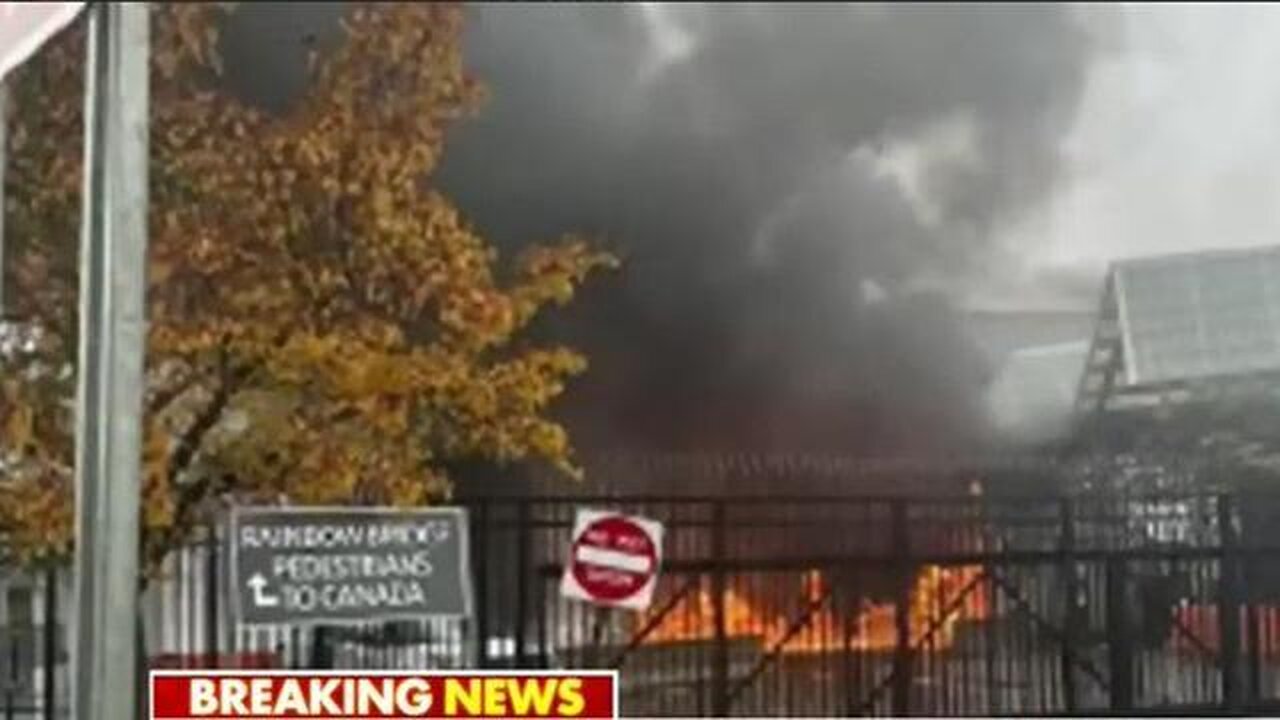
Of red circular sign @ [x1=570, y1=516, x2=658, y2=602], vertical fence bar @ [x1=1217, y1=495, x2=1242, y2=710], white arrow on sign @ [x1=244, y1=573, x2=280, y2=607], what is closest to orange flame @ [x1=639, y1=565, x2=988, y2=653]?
red circular sign @ [x1=570, y1=516, x2=658, y2=602]

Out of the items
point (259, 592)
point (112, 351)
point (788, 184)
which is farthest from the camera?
point (259, 592)

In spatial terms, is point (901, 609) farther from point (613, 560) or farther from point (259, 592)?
point (259, 592)

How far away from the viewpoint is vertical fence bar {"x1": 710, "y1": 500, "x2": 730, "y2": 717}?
15.8 ft

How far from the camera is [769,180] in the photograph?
470 centimetres

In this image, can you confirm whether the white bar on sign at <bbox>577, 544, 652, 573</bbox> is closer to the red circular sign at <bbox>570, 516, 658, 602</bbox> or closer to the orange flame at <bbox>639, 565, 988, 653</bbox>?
the red circular sign at <bbox>570, 516, 658, 602</bbox>

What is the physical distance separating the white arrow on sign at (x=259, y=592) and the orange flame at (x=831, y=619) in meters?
1.01

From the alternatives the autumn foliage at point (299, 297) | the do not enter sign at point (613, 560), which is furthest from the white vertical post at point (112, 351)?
the do not enter sign at point (613, 560)

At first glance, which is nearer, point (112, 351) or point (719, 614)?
point (112, 351)

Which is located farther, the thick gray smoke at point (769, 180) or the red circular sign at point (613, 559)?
the red circular sign at point (613, 559)

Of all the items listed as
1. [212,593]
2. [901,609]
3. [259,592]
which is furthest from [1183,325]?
[212,593]

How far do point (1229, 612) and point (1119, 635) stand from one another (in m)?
0.30

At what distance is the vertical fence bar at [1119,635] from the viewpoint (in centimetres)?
482

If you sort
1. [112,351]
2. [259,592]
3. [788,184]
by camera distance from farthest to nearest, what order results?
[259,592], [788,184], [112,351]

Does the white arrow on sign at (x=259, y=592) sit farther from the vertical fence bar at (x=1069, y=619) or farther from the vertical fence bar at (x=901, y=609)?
the vertical fence bar at (x=1069, y=619)
